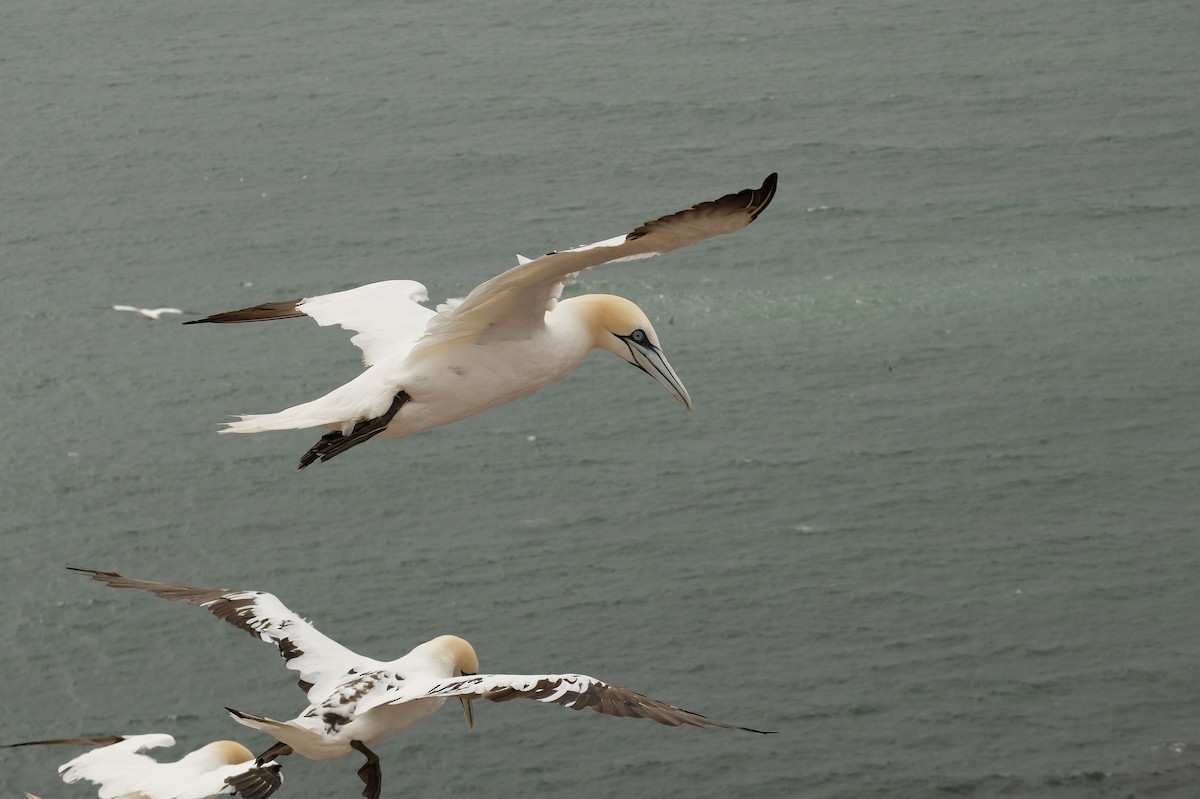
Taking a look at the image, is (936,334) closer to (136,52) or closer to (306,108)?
(306,108)

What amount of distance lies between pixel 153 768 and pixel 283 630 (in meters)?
0.39

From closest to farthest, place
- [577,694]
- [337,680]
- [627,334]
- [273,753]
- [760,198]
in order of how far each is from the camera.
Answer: [760,198], [577,694], [627,334], [273,753], [337,680]

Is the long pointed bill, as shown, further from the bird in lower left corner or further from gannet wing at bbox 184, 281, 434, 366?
the bird in lower left corner

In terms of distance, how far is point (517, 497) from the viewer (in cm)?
481

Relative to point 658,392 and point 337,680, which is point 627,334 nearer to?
point 337,680

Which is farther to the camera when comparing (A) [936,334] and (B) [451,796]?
Answer: (A) [936,334]

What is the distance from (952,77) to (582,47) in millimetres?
1403

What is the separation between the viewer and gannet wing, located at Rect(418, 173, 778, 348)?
2.50 meters

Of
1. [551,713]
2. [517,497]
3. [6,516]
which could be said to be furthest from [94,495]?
[551,713]

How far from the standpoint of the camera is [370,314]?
Result: 368cm

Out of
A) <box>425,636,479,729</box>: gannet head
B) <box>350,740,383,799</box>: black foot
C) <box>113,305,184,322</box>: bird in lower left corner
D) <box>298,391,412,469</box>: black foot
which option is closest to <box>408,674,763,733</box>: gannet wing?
<box>298,391,412,469</box>: black foot

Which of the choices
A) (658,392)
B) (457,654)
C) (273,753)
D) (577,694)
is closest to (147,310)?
(658,392)

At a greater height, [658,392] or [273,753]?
[658,392]

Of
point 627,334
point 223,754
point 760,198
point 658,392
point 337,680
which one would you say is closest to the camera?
point 760,198
